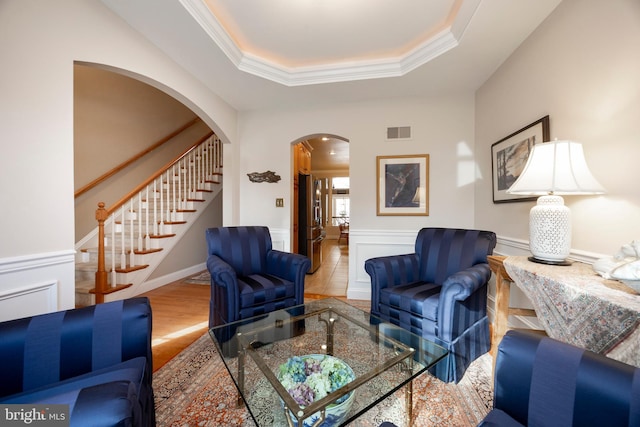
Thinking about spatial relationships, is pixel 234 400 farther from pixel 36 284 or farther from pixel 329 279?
pixel 329 279

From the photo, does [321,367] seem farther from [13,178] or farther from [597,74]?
[597,74]

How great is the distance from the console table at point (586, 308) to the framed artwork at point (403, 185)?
188 centimetres

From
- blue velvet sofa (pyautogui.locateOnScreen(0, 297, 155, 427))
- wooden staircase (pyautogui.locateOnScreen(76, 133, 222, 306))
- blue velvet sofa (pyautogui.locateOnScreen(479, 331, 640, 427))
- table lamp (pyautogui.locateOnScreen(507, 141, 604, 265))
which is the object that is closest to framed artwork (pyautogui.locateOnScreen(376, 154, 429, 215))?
table lamp (pyautogui.locateOnScreen(507, 141, 604, 265))

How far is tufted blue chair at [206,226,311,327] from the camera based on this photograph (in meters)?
1.95

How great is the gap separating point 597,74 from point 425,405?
223 centimetres

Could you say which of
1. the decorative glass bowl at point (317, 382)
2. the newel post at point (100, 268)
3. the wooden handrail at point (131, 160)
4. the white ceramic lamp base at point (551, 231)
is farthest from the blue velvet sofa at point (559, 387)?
the wooden handrail at point (131, 160)

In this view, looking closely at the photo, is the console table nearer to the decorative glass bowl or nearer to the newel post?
the decorative glass bowl

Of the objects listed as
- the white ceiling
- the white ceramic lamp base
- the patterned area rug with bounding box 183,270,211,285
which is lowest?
the patterned area rug with bounding box 183,270,211,285

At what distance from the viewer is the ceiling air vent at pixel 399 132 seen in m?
3.28

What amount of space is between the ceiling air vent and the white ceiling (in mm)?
417

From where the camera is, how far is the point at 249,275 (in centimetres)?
245

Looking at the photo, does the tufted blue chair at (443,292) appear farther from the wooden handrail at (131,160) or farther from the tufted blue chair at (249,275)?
the wooden handrail at (131,160)

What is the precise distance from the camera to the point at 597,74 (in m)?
1.50

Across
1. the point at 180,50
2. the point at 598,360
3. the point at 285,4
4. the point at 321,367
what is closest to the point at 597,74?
the point at 598,360
